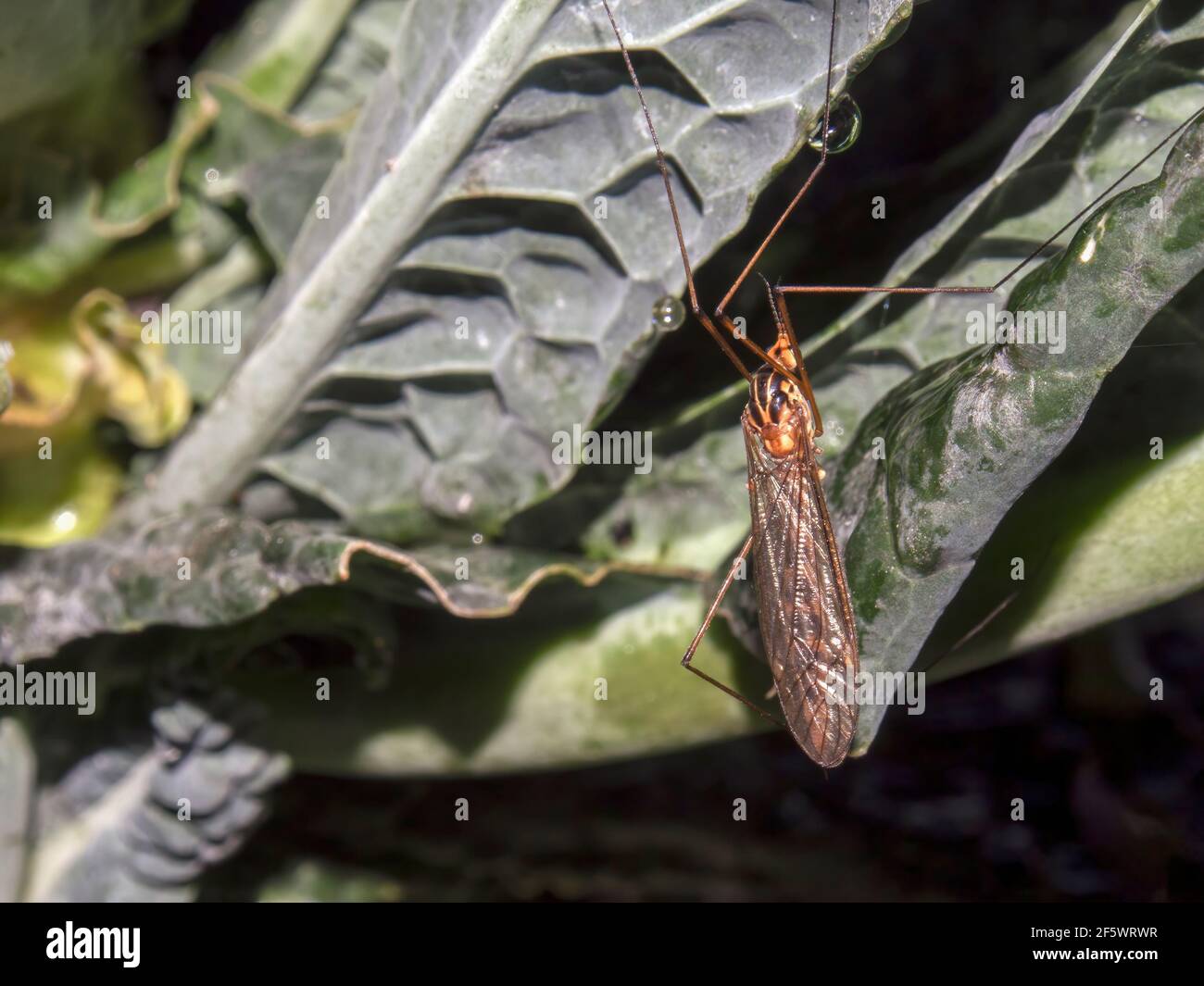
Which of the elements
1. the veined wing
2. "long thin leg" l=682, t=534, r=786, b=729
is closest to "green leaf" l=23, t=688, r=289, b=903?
"long thin leg" l=682, t=534, r=786, b=729

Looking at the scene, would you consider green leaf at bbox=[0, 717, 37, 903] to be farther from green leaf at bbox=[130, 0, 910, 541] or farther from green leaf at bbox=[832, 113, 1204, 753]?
green leaf at bbox=[832, 113, 1204, 753]

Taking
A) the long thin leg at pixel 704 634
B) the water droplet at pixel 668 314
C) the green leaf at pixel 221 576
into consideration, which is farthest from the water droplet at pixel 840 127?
the green leaf at pixel 221 576

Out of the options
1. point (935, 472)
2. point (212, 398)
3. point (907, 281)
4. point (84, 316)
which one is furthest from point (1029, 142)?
point (84, 316)

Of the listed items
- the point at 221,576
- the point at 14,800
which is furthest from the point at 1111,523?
the point at 14,800

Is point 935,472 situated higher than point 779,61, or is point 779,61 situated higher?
point 779,61

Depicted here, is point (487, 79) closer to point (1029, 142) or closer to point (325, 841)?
point (1029, 142)

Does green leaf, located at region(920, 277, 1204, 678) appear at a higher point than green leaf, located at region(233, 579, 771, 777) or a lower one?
higher

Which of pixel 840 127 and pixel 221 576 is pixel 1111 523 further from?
pixel 221 576

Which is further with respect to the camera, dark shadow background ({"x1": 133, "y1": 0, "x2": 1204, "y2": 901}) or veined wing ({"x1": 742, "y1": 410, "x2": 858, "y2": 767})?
dark shadow background ({"x1": 133, "y1": 0, "x2": 1204, "y2": 901})
